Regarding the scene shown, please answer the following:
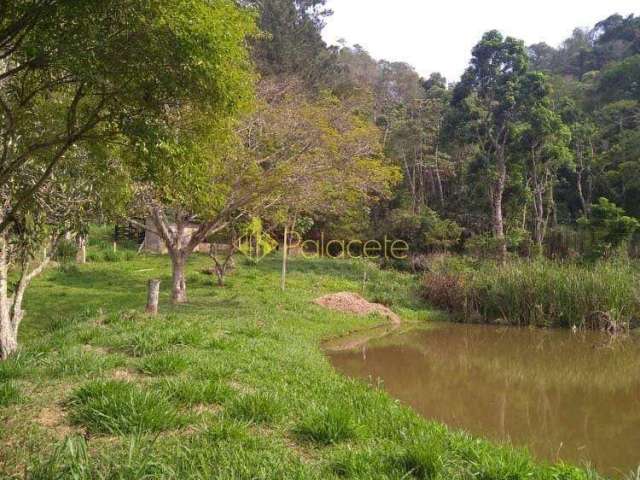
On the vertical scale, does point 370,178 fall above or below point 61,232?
above

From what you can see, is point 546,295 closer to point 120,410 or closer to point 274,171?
point 274,171

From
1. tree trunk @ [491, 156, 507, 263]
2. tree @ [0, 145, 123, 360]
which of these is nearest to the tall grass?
tree trunk @ [491, 156, 507, 263]

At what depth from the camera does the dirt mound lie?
15.1 meters

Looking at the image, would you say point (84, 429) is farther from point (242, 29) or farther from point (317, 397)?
point (242, 29)

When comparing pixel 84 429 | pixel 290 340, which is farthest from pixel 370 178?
pixel 84 429

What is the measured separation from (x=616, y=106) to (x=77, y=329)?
28947 millimetres

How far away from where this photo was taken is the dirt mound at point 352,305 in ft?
49.5

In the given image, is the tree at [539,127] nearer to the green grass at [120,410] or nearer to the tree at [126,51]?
the tree at [126,51]

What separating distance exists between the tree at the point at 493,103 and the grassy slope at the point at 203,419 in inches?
686

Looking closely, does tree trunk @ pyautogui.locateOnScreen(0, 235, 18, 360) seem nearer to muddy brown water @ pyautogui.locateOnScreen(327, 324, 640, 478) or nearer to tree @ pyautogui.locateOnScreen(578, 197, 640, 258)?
muddy brown water @ pyautogui.locateOnScreen(327, 324, 640, 478)

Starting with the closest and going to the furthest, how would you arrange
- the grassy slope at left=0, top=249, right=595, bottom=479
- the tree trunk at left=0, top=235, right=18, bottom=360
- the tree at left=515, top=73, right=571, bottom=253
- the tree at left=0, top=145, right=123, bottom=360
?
the grassy slope at left=0, top=249, right=595, bottom=479, the tree at left=0, top=145, right=123, bottom=360, the tree trunk at left=0, top=235, right=18, bottom=360, the tree at left=515, top=73, right=571, bottom=253

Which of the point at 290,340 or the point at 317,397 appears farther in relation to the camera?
the point at 290,340

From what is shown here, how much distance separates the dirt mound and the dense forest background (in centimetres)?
300

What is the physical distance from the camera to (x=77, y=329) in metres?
8.35
